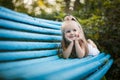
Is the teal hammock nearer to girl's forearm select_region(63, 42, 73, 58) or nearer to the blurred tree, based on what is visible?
girl's forearm select_region(63, 42, 73, 58)

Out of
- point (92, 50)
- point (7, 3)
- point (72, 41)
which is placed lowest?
point (92, 50)

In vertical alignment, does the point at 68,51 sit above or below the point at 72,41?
below

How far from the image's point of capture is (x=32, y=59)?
8.78 feet

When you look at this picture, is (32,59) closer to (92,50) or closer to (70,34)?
(70,34)

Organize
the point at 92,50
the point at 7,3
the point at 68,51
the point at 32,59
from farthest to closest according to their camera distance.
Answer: the point at 7,3 → the point at 92,50 → the point at 68,51 → the point at 32,59

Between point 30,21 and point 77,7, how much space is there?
4.76 meters

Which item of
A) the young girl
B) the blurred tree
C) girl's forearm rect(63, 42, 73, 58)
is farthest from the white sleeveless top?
the blurred tree

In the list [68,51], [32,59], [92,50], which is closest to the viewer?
[32,59]

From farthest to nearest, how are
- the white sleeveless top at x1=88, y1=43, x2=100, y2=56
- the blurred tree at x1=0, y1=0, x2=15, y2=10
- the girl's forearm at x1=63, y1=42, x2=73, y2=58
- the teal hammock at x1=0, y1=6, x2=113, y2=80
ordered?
1. the blurred tree at x1=0, y1=0, x2=15, y2=10
2. the white sleeveless top at x1=88, y1=43, x2=100, y2=56
3. the girl's forearm at x1=63, y1=42, x2=73, y2=58
4. the teal hammock at x1=0, y1=6, x2=113, y2=80

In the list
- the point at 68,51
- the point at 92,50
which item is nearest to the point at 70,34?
the point at 68,51

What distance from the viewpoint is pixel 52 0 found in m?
8.80

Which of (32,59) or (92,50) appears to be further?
(92,50)

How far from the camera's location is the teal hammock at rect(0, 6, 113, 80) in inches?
62.5

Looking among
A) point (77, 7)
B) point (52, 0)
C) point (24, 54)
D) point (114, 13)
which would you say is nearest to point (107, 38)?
point (114, 13)
